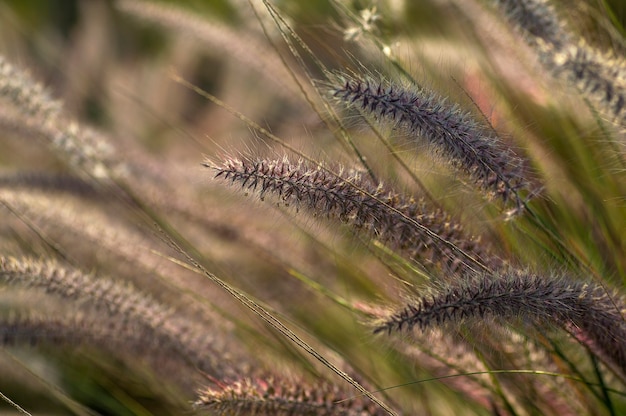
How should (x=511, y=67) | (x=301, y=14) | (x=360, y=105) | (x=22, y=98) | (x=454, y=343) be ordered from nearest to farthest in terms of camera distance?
(x=360, y=105), (x=454, y=343), (x=22, y=98), (x=511, y=67), (x=301, y=14)

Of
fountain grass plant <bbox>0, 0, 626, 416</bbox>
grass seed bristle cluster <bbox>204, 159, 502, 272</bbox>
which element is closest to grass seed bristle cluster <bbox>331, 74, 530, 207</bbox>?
fountain grass plant <bbox>0, 0, 626, 416</bbox>

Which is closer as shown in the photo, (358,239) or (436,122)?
(436,122)

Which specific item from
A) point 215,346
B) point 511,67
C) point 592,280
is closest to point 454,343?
point 592,280

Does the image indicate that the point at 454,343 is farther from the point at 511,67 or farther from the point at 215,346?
the point at 511,67

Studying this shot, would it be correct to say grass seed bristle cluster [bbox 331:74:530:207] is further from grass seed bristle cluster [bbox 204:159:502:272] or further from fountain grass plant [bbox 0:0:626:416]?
grass seed bristle cluster [bbox 204:159:502:272]

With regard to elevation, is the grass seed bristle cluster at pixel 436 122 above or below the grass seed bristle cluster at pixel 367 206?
above

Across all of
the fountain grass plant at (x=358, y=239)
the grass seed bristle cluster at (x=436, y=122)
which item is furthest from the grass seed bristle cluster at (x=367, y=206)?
the grass seed bristle cluster at (x=436, y=122)

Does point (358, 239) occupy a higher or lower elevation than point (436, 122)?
lower

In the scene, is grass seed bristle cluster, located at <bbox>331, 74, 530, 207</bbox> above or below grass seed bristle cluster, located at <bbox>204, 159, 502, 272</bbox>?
above

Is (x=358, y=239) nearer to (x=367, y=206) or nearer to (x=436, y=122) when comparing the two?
(x=367, y=206)

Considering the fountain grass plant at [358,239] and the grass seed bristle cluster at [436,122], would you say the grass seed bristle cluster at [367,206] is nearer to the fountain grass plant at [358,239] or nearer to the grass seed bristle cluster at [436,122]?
the fountain grass plant at [358,239]

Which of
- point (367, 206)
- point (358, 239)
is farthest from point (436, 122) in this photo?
point (358, 239)
